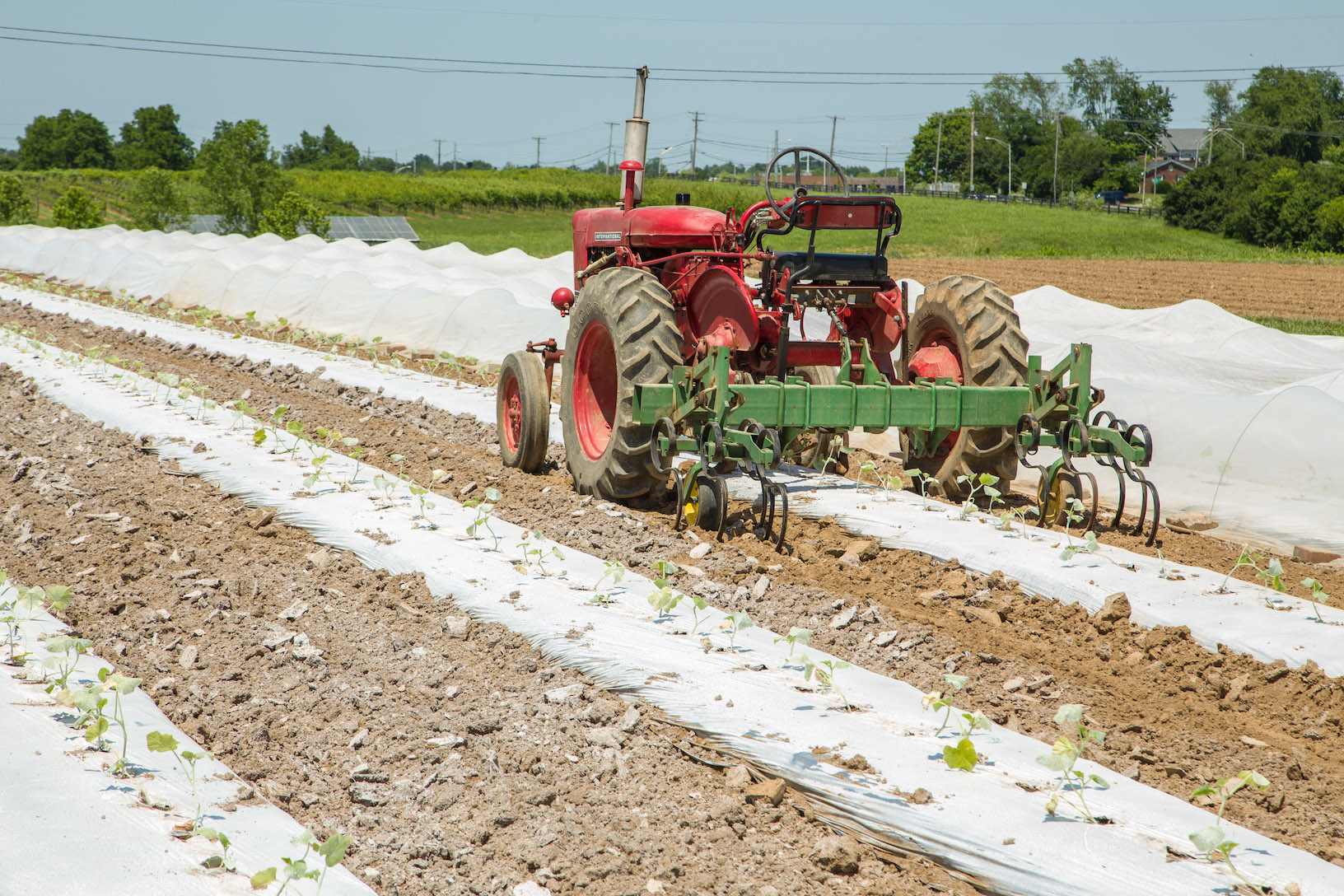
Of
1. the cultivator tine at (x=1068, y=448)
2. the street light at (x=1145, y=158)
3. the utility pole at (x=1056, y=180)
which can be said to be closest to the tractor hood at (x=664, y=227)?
the cultivator tine at (x=1068, y=448)

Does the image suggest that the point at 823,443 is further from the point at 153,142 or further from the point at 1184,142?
the point at 1184,142

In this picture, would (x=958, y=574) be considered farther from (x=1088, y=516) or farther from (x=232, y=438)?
(x=232, y=438)

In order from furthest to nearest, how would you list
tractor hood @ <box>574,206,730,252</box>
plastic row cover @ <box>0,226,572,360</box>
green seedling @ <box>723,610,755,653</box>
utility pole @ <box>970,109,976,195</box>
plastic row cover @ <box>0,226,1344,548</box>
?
utility pole @ <box>970,109,976,195</box> → plastic row cover @ <box>0,226,572,360</box> → tractor hood @ <box>574,206,730,252</box> → plastic row cover @ <box>0,226,1344,548</box> → green seedling @ <box>723,610,755,653</box>

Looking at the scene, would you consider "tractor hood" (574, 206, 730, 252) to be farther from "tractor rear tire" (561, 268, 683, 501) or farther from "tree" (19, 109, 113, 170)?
"tree" (19, 109, 113, 170)

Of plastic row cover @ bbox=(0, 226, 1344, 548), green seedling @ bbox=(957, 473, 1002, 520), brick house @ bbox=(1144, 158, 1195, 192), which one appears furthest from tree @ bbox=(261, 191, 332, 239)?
brick house @ bbox=(1144, 158, 1195, 192)

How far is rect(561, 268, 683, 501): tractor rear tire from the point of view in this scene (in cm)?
537

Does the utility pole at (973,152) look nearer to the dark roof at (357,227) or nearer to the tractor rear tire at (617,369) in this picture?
the dark roof at (357,227)

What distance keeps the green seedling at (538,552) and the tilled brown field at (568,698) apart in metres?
0.30

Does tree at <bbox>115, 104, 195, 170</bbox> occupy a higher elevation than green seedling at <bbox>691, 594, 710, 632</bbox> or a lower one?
higher

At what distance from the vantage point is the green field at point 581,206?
120 feet

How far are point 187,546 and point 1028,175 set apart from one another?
80.9 m

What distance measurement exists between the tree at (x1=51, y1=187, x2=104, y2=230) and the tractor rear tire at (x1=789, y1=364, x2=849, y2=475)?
36306mm

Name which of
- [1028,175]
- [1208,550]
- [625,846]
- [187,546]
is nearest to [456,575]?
[187,546]

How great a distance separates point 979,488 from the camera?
18.3 feet
